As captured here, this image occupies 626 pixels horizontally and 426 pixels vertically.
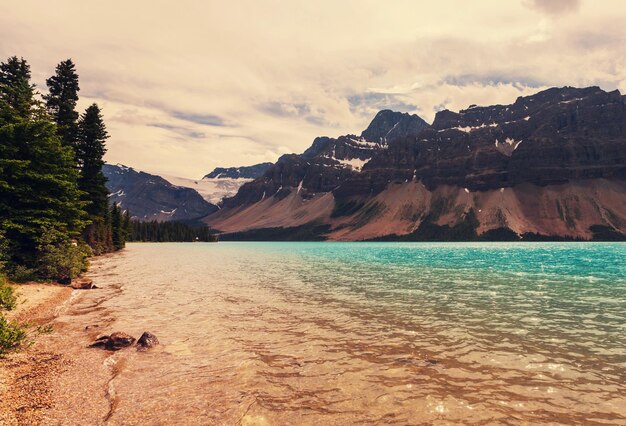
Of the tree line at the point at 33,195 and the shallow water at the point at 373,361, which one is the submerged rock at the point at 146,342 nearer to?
the shallow water at the point at 373,361

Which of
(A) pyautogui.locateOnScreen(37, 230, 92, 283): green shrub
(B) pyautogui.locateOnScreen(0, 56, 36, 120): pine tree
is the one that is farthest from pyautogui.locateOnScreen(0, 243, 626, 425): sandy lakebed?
(B) pyautogui.locateOnScreen(0, 56, 36, 120): pine tree

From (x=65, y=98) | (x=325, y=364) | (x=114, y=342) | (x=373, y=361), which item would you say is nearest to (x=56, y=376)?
(x=114, y=342)

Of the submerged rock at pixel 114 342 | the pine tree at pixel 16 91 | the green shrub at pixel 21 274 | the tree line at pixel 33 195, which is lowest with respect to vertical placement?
the submerged rock at pixel 114 342

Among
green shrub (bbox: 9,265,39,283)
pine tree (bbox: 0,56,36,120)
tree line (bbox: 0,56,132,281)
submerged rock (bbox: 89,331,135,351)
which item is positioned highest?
pine tree (bbox: 0,56,36,120)

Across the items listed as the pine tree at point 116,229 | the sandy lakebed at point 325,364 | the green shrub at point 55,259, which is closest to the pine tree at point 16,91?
the green shrub at point 55,259

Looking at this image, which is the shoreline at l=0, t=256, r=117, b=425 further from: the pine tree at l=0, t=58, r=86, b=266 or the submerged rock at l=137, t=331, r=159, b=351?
the pine tree at l=0, t=58, r=86, b=266

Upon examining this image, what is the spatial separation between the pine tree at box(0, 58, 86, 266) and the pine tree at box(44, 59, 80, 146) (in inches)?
1186

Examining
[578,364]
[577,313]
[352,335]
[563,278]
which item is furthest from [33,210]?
[563,278]

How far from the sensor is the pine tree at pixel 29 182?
3325cm

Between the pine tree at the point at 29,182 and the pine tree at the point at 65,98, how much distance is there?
1186 inches

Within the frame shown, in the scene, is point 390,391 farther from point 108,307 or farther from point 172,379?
point 108,307

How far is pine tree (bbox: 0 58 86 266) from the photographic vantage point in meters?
33.2

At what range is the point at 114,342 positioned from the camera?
17375 millimetres

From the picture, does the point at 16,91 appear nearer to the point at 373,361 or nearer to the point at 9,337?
the point at 9,337
